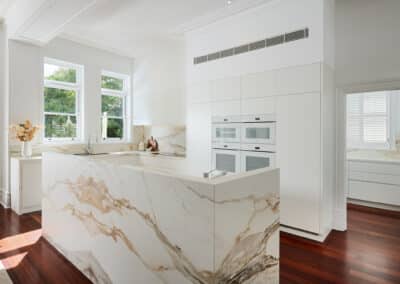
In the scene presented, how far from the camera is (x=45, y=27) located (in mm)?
3340

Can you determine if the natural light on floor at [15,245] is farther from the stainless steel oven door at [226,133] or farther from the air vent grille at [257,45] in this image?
the air vent grille at [257,45]

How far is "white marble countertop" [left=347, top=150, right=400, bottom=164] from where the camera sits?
4066mm

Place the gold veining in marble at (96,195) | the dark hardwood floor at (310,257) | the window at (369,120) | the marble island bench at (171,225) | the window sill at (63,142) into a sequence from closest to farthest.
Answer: the marble island bench at (171,225) → the gold veining in marble at (96,195) → the dark hardwood floor at (310,257) → the window sill at (63,142) → the window at (369,120)

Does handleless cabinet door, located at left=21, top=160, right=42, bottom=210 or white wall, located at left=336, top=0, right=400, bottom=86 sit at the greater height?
white wall, located at left=336, top=0, right=400, bottom=86

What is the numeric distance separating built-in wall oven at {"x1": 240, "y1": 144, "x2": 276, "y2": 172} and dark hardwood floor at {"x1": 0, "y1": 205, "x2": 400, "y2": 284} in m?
0.93

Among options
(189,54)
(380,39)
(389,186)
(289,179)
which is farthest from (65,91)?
(389,186)

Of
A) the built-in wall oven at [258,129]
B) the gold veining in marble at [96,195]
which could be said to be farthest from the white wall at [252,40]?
the gold veining in marble at [96,195]

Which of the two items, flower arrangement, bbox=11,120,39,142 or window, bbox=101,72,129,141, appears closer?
flower arrangement, bbox=11,120,39,142

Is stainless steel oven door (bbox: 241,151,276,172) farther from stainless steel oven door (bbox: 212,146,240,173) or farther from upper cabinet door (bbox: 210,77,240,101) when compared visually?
upper cabinet door (bbox: 210,77,240,101)

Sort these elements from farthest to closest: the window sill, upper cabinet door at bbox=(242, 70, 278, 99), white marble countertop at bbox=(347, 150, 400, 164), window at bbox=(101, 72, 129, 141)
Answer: window at bbox=(101, 72, 129, 141) → the window sill → white marble countertop at bbox=(347, 150, 400, 164) → upper cabinet door at bbox=(242, 70, 278, 99)

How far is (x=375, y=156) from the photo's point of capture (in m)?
4.50

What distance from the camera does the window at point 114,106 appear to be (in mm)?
5375

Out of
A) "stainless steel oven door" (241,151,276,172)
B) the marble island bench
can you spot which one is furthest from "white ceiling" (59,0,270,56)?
the marble island bench

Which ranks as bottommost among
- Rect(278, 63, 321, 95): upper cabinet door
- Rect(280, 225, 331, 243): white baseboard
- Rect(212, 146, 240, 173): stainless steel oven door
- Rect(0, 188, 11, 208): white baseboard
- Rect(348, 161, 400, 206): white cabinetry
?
Rect(280, 225, 331, 243): white baseboard
